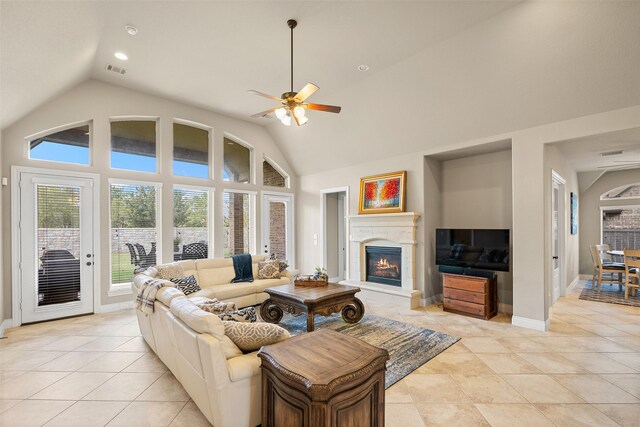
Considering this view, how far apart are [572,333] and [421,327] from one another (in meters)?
1.94

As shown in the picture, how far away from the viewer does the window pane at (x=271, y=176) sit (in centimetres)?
734

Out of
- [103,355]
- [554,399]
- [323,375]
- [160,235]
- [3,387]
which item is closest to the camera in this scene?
[323,375]

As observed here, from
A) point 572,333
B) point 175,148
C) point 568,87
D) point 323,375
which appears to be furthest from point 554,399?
point 175,148

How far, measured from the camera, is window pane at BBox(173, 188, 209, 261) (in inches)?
232

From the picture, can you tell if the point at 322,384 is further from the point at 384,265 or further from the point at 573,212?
the point at 573,212

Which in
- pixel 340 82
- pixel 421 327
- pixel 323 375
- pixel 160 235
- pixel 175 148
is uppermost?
pixel 340 82

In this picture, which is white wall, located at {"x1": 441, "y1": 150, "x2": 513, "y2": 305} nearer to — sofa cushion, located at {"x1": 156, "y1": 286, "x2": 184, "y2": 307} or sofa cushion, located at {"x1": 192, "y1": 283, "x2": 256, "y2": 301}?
sofa cushion, located at {"x1": 192, "y1": 283, "x2": 256, "y2": 301}

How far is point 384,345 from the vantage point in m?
3.54

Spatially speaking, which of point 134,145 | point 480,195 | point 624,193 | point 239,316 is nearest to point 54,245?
point 134,145

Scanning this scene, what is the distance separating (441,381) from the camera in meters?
2.74

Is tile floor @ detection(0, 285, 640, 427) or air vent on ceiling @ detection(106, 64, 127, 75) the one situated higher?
air vent on ceiling @ detection(106, 64, 127, 75)

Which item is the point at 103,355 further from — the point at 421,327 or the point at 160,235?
the point at 421,327

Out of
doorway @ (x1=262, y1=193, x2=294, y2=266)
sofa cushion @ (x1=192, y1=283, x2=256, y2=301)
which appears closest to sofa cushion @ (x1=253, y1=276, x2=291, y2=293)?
sofa cushion @ (x1=192, y1=283, x2=256, y2=301)

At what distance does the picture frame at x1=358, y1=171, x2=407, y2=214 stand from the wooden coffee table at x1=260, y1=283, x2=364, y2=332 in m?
2.13
